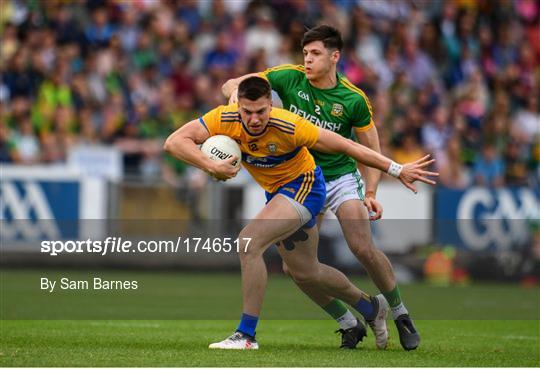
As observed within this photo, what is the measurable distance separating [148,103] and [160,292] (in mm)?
5061

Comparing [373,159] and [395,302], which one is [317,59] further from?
[395,302]

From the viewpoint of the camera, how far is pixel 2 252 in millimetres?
18781

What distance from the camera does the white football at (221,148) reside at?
31.4ft

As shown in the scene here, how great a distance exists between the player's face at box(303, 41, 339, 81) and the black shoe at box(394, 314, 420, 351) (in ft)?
7.31

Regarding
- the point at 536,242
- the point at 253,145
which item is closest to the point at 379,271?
the point at 253,145

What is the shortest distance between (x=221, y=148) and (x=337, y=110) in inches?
59.7

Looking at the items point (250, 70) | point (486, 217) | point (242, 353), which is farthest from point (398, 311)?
point (250, 70)

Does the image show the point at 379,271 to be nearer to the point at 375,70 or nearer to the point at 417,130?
the point at 417,130

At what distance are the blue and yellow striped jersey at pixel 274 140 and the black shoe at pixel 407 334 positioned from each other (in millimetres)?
1560

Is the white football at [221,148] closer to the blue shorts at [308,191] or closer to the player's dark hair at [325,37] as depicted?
the blue shorts at [308,191]

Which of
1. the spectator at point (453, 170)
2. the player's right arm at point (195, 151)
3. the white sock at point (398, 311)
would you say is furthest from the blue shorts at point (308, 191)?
the spectator at point (453, 170)

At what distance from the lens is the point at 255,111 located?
376 inches

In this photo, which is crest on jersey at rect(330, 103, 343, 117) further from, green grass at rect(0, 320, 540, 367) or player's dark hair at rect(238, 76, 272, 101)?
green grass at rect(0, 320, 540, 367)

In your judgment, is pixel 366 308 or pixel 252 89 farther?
pixel 366 308
